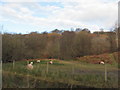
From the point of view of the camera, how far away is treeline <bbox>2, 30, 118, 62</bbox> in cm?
1831

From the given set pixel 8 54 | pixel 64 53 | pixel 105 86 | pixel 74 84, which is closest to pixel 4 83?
pixel 74 84

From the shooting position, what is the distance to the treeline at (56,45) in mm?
18312

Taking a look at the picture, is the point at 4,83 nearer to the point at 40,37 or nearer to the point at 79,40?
the point at 40,37

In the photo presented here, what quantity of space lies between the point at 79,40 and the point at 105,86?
2030 cm

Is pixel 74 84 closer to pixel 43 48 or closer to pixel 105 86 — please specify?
pixel 105 86

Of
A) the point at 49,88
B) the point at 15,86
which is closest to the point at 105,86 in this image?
the point at 49,88

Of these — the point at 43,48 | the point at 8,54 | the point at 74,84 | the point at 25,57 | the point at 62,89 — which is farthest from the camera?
the point at 43,48

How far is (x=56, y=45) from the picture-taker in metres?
24.5

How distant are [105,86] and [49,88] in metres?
2.04

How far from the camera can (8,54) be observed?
1825cm

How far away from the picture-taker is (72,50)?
85.5ft

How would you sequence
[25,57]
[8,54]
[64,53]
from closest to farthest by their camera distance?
[8,54] < [25,57] < [64,53]

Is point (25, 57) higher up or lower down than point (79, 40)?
lower down

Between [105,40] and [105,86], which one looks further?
[105,40]
